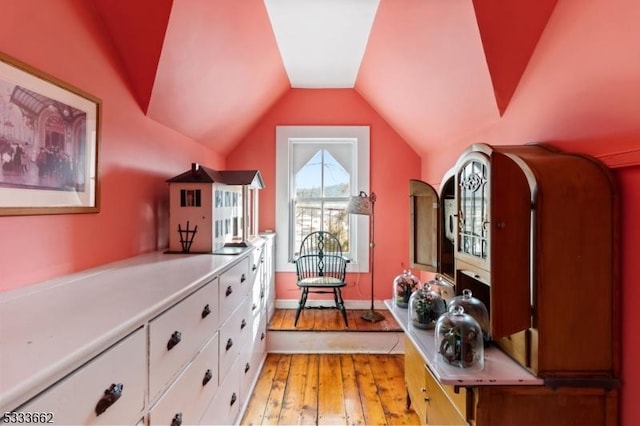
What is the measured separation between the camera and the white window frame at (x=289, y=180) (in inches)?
136

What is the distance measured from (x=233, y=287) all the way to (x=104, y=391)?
101 centimetres

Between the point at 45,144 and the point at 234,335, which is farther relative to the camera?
the point at 234,335

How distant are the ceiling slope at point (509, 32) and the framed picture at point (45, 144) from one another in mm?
1817

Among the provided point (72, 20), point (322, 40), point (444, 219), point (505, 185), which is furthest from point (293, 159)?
point (505, 185)

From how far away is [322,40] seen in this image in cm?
246

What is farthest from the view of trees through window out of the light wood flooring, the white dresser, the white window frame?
the white dresser

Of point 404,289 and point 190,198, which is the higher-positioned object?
point 190,198

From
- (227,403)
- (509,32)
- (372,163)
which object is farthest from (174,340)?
(372,163)

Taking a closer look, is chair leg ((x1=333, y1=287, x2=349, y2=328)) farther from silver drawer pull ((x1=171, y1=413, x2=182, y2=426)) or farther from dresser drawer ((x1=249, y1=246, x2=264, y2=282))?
silver drawer pull ((x1=171, y1=413, x2=182, y2=426))

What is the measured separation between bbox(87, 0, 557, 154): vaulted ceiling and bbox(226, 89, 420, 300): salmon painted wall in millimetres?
390

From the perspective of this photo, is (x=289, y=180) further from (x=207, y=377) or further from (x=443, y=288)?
(x=207, y=377)

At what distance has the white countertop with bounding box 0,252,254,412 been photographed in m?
0.56

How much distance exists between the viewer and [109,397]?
A: 0.74 meters

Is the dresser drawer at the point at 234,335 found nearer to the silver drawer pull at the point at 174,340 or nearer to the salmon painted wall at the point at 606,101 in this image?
the silver drawer pull at the point at 174,340
